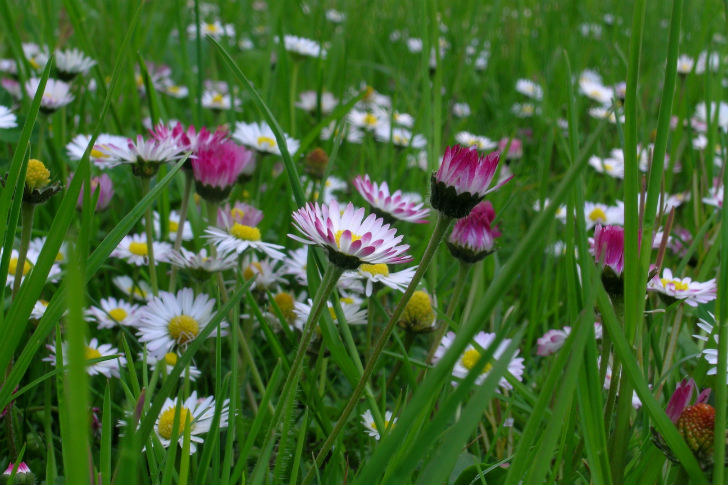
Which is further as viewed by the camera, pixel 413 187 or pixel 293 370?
pixel 413 187

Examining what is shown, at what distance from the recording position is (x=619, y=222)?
129 centimetres

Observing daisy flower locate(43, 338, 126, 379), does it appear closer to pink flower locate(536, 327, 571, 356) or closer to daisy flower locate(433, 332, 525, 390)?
daisy flower locate(433, 332, 525, 390)

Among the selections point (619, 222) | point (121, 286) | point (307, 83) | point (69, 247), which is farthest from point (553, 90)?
point (69, 247)

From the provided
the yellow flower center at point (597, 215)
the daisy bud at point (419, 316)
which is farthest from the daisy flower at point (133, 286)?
the yellow flower center at point (597, 215)

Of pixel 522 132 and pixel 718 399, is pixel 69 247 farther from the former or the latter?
pixel 522 132

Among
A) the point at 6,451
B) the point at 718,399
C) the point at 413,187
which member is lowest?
the point at 6,451

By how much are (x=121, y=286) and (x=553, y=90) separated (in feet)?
5.15

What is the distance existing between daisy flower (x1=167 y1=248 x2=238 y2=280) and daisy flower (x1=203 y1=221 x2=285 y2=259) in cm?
1

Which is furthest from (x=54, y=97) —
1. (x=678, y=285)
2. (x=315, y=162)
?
(x=678, y=285)

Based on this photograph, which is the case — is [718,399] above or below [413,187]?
above

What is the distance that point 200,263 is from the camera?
858 mm

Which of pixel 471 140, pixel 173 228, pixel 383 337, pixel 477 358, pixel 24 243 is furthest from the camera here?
pixel 471 140

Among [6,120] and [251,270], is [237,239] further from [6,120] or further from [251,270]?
[6,120]

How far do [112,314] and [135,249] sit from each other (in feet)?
0.53
